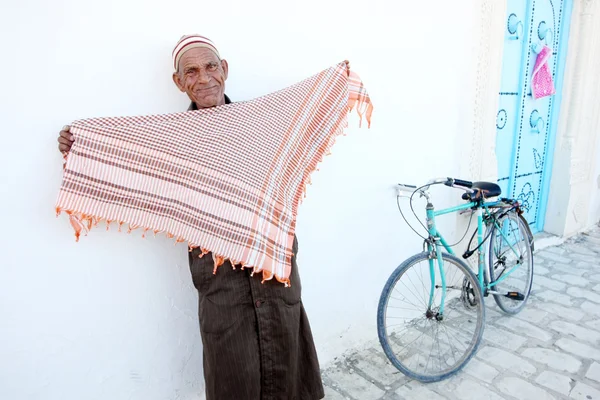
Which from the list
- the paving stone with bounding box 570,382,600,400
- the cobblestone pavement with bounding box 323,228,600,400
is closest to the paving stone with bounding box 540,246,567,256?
the cobblestone pavement with bounding box 323,228,600,400

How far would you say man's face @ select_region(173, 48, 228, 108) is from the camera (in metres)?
1.50

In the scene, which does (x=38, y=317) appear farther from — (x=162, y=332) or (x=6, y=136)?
(x=6, y=136)

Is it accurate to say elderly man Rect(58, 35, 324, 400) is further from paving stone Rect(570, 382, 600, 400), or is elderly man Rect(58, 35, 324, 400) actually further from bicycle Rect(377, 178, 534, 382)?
paving stone Rect(570, 382, 600, 400)

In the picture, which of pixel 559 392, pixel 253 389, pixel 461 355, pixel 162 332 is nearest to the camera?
pixel 253 389

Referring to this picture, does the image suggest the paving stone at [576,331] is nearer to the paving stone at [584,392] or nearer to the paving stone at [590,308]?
the paving stone at [590,308]

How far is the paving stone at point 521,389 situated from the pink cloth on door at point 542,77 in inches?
111

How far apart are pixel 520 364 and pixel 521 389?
0.25 m

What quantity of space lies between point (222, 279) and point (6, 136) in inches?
35.6

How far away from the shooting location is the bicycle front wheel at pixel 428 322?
2.35 metres

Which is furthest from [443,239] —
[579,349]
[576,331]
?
[576,331]

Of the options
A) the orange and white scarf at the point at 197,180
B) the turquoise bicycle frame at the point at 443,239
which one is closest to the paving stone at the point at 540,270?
the turquoise bicycle frame at the point at 443,239

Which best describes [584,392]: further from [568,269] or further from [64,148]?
[64,148]

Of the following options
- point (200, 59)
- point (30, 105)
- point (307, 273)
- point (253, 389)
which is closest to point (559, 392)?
point (307, 273)

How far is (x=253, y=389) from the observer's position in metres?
1.63
